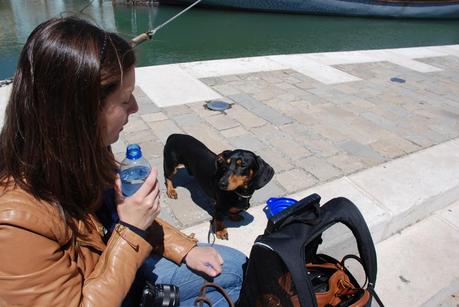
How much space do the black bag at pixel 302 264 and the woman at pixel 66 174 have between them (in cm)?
47

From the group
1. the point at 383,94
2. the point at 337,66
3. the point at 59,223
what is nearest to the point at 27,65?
the point at 59,223

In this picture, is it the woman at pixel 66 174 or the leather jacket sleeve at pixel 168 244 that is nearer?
the woman at pixel 66 174

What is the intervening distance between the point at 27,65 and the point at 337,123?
4.18 m

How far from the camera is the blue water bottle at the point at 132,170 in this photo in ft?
5.21

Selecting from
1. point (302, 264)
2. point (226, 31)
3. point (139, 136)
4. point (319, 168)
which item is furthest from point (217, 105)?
point (226, 31)

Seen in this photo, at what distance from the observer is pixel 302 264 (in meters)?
1.31

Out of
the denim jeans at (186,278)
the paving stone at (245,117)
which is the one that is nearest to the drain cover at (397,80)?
the paving stone at (245,117)

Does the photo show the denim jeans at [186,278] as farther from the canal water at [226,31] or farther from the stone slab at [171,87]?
the canal water at [226,31]

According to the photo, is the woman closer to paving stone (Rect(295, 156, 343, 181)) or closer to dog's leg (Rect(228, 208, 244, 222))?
dog's leg (Rect(228, 208, 244, 222))

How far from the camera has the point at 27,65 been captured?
1.10 meters

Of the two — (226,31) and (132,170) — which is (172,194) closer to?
(132,170)

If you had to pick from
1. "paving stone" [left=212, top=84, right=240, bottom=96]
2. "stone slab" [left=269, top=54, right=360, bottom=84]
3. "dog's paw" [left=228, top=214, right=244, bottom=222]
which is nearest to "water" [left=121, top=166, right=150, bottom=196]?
"dog's paw" [left=228, top=214, right=244, bottom=222]

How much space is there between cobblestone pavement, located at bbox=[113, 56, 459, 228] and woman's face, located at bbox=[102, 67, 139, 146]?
1615 millimetres

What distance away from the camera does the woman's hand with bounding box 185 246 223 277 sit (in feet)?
5.75
